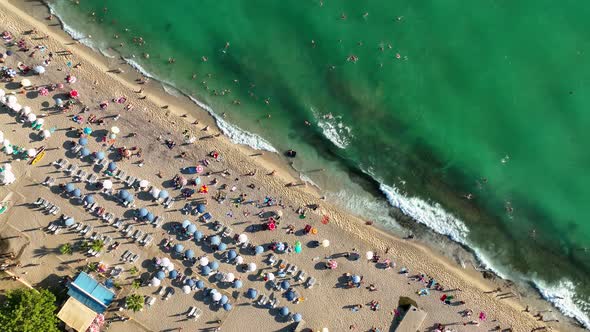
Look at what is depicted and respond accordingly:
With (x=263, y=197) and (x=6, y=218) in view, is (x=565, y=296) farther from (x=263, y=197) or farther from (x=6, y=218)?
(x=6, y=218)

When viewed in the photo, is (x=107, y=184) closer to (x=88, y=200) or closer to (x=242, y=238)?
(x=88, y=200)

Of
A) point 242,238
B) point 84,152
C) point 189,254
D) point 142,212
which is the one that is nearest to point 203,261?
point 189,254

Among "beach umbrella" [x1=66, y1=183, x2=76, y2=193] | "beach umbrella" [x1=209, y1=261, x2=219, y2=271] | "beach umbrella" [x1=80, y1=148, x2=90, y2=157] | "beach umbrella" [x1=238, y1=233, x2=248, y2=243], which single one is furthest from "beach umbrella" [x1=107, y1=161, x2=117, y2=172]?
"beach umbrella" [x1=238, y1=233, x2=248, y2=243]

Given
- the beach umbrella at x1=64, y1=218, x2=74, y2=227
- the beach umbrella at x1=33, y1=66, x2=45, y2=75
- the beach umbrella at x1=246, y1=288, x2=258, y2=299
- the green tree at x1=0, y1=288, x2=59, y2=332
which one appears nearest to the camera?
the green tree at x1=0, y1=288, x2=59, y2=332

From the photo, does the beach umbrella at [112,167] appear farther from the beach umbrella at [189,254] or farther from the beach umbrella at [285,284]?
the beach umbrella at [285,284]

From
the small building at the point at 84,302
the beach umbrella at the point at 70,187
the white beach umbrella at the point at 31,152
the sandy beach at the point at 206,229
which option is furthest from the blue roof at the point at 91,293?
the white beach umbrella at the point at 31,152

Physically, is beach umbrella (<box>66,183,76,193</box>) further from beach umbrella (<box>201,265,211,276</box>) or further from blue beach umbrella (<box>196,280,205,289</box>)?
blue beach umbrella (<box>196,280,205,289</box>)
